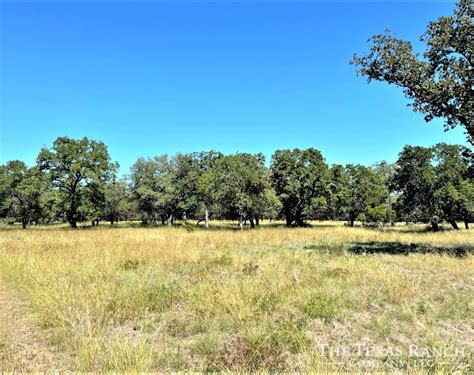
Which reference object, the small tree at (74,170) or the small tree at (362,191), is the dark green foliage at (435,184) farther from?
the small tree at (74,170)

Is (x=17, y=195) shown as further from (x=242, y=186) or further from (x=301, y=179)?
(x=301, y=179)

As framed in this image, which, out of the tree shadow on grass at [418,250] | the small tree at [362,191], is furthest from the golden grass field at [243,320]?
the small tree at [362,191]

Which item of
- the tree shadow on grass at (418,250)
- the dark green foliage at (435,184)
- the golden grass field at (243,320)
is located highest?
the dark green foliage at (435,184)

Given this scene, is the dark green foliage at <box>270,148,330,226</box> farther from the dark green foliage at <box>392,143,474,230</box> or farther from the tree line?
the dark green foliage at <box>392,143,474,230</box>

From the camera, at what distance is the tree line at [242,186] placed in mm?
31906

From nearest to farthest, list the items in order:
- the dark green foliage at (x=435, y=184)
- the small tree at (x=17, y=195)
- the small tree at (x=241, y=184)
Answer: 1. the dark green foliage at (x=435, y=184)
2. the small tree at (x=241, y=184)
3. the small tree at (x=17, y=195)

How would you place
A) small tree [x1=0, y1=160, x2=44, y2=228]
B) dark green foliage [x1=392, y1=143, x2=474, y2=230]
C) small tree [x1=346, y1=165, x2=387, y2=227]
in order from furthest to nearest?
1. small tree [x1=346, y1=165, x2=387, y2=227]
2. small tree [x1=0, y1=160, x2=44, y2=228]
3. dark green foliage [x1=392, y1=143, x2=474, y2=230]

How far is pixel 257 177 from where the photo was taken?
35.0 m

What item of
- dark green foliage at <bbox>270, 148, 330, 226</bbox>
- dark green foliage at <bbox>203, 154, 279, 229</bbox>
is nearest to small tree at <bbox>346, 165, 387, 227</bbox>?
dark green foliage at <bbox>270, 148, 330, 226</bbox>

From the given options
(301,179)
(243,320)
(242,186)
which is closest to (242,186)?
(242,186)

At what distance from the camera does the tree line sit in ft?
105

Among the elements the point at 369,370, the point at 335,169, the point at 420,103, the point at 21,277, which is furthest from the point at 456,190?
the point at 21,277

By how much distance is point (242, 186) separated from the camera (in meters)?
35.0

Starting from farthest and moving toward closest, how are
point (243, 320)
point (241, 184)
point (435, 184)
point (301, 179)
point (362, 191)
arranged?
1. point (362, 191)
2. point (301, 179)
3. point (241, 184)
4. point (435, 184)
5. point (243, 320)
